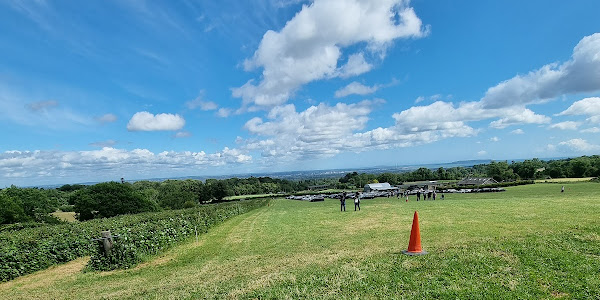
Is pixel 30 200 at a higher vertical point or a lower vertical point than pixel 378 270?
lower

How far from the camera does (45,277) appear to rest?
12.0m

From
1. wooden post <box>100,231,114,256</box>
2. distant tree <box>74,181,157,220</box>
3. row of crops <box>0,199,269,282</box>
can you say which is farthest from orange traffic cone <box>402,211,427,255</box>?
distant tree <box>74,181,157,220</box>

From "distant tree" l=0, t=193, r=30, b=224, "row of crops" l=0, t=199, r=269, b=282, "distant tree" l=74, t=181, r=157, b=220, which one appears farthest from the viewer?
"distant tree" l=74, t=181, r=157, b=220

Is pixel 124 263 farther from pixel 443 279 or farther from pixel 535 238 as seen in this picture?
pixel 535 238

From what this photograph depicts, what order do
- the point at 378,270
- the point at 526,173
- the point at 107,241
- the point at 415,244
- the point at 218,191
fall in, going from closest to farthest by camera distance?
1. the point at 378,270
2. the point at 415,244
3. the point at 107,241
4. the point at 218,191
5. the point at 526,173

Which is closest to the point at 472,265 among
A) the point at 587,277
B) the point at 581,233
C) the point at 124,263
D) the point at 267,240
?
the point at 587,277

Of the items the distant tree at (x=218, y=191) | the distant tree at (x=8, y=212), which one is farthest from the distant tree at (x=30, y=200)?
the distant tree at (x=218, y=191)

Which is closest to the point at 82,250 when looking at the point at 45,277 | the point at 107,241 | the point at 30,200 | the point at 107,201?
the point at 45,277

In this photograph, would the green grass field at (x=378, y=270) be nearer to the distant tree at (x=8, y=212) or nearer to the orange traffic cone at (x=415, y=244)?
the orange traffic cone at (x=415, y=244)

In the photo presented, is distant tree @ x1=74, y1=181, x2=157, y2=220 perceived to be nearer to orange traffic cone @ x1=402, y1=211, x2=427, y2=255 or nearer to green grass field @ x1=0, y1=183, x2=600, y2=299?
green grass field @ x1=0, y1=183, x2=600, y2=299

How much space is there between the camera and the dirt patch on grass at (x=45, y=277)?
10992 millimetres

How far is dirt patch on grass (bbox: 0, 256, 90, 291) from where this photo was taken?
1099 centimetres

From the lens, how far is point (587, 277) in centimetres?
562

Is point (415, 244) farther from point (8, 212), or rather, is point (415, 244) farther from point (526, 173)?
point (526, 173)
